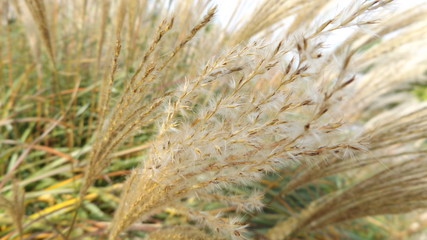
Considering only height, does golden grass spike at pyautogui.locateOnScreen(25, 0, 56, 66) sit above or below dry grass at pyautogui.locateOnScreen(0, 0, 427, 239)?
above

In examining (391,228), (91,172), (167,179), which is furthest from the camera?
(391,228)

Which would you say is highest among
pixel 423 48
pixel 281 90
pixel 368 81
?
pixel 281 90

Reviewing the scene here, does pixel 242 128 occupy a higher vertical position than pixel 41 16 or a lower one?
lower

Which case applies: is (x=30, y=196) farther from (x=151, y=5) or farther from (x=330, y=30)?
(x=330, y=30)

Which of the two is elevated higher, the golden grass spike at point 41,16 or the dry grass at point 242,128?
the golden grass spike at point 41,16

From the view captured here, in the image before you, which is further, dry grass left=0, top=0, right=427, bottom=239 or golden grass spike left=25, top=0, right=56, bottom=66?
golden grass spike left=25, top=0, right=56, bottom=66

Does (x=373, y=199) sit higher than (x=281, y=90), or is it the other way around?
(x=281, y=90)

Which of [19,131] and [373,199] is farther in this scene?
[19,131]

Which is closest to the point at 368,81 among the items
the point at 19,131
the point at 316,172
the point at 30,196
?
the point at 316,172

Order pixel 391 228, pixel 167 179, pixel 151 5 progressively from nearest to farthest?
pixel 167 179, pixel 151 5, pixel 391 228

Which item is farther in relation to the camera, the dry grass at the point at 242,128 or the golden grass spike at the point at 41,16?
the golden grass spike at the point at 41,16

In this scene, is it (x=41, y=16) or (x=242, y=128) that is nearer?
(x=242, y=128)
